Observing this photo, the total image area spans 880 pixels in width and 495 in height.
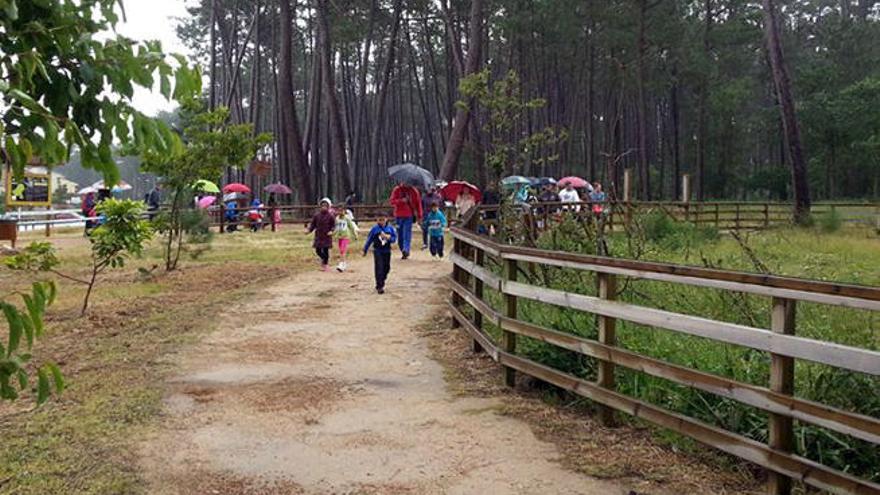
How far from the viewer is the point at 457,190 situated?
829 inches

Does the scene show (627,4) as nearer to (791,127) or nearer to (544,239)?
(791,127)

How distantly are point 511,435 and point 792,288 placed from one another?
2.19 meters

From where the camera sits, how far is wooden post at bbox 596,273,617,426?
520cm

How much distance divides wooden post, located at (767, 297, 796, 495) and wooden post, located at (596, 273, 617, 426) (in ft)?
4.65

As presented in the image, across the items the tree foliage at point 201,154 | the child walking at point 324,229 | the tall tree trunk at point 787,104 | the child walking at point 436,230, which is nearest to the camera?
the tree foliage at point 201,154

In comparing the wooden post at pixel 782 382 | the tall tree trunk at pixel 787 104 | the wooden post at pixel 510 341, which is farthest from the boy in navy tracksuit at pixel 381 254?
the tall tree trunk at pixel 787 104

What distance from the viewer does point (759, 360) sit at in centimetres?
543

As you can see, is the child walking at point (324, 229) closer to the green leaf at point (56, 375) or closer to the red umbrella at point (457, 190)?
the red umbrella at point (457, 190)

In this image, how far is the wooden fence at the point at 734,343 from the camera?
3498mm

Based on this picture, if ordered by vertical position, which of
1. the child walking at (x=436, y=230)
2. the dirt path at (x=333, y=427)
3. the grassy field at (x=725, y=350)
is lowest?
the dirt path at (x=333, y=427)

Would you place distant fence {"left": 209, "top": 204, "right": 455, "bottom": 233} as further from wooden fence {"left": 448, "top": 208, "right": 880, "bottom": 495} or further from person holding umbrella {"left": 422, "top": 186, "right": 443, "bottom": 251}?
wooden fence {"left": 448, "top": 208, "right": 880, "bottom": 495}

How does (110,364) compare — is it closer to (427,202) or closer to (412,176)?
(412,176)

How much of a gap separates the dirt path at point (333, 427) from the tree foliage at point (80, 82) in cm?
275

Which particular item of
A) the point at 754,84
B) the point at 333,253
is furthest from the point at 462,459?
the point at 754,84
